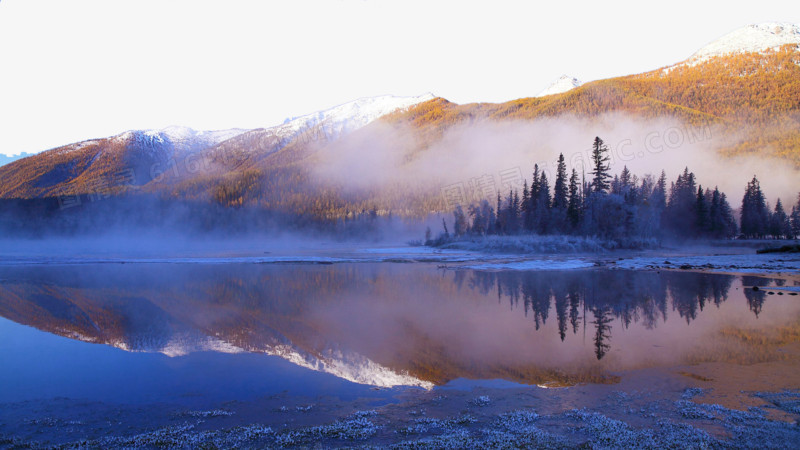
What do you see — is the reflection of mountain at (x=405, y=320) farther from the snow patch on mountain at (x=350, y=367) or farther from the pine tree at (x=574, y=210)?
the pine tree at (x=574, y=210)

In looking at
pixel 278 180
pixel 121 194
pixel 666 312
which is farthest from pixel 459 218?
pixel 121 194

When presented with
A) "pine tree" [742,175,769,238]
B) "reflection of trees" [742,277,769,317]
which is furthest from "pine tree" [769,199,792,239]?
"reflection of trees" [742,277,769,317]

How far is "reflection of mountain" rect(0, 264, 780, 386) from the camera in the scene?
34.8 ft

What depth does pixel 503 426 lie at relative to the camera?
6.81 meters

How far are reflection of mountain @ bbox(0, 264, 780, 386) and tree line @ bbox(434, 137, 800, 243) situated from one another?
33272 mm

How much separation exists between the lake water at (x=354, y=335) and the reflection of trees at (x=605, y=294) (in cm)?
11

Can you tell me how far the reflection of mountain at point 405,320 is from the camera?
10.6 meters

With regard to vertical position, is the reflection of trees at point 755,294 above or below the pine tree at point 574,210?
below

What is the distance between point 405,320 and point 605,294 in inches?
424

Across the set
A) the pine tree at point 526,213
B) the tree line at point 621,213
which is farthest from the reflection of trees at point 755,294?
the pine tree at point 526,213

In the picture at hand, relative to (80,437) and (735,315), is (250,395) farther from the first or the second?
(735,315)

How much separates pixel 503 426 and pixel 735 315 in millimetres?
13261

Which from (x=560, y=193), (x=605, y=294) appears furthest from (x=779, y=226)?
(x=605, y=294)

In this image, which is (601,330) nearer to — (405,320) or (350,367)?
(405,320)
